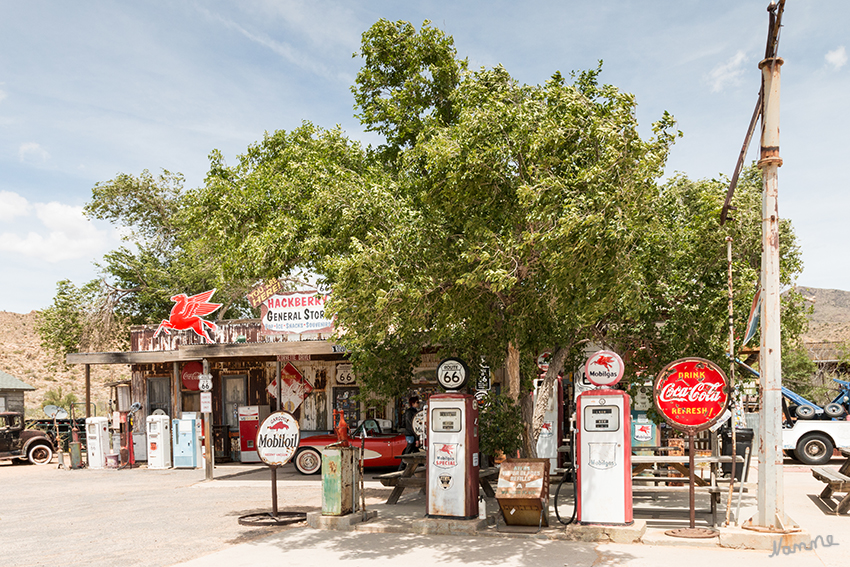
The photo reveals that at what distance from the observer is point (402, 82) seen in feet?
45.7

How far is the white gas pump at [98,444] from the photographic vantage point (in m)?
19.7

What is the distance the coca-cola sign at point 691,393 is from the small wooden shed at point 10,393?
101ft

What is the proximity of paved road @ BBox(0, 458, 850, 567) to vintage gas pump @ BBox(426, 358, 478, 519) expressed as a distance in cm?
50

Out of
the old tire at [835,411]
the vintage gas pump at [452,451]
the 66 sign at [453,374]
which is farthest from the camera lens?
the old tire at [835,411]

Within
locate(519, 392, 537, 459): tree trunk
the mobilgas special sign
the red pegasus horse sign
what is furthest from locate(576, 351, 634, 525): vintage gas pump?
the red pegasus horse sign

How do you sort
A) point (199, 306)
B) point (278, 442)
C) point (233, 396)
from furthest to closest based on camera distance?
point (233, 396) < point (199, 306) < point (278, 442)

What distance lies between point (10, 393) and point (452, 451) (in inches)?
1167

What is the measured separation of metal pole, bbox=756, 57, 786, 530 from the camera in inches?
309

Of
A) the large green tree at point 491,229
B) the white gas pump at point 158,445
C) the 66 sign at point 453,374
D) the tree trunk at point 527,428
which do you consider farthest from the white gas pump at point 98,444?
the 66 sign at point 453,374

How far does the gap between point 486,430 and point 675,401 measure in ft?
10.4

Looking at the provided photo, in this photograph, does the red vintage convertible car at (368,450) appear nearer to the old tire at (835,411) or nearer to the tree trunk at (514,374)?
the tree trunk at (514,374)

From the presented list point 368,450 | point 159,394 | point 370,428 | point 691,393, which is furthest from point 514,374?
point 159,394

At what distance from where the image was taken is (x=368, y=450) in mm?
16406

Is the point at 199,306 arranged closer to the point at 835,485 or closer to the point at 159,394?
the point at 159,394
